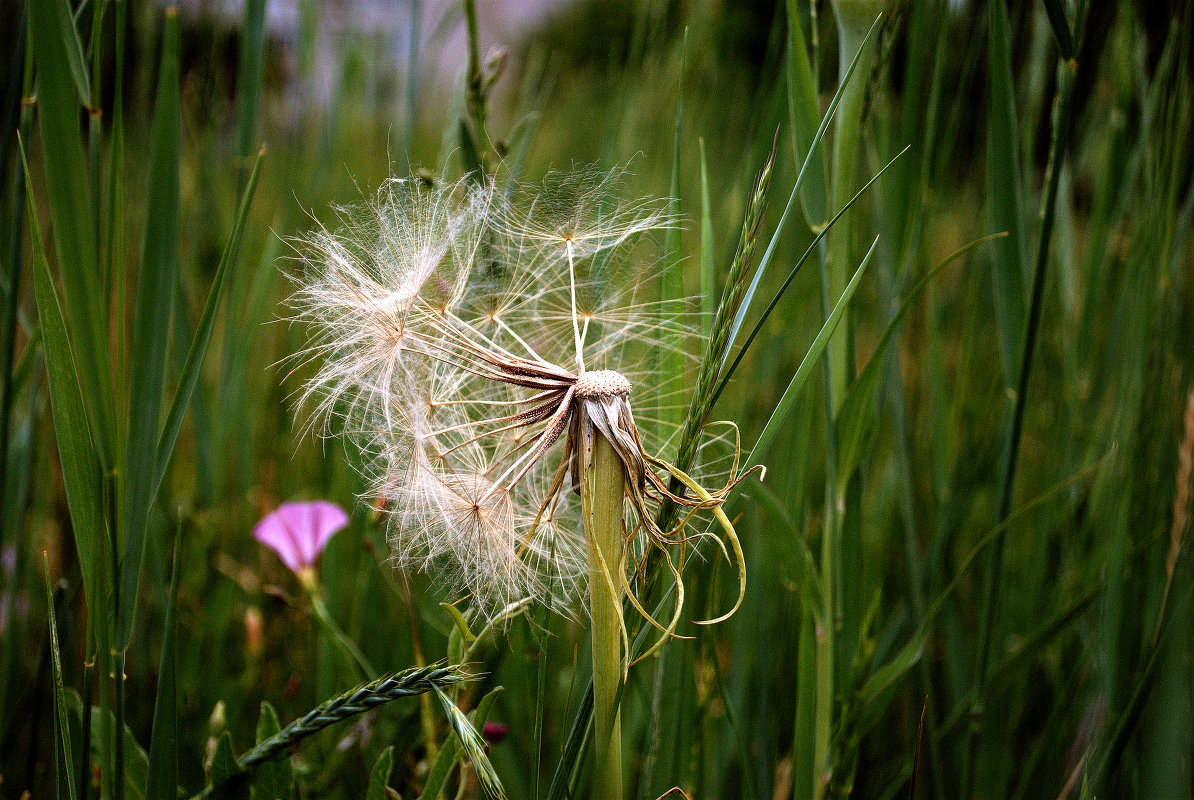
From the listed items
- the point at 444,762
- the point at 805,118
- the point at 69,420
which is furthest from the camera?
the point at 805,118

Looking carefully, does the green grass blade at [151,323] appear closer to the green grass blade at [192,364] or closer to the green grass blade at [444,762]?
the green grass blade at [192,364]

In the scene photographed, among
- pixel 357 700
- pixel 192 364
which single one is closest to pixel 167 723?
pixel 357 700

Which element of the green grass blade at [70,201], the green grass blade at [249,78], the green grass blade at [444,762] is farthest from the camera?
the green grass blade at [249,78]

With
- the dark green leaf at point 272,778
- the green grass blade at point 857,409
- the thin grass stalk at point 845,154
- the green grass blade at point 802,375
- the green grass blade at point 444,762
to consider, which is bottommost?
the dark green leaf at point 272,778

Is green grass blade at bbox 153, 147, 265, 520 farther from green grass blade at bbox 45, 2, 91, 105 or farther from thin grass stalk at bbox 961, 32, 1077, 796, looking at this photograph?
thin grass stalk at bbox 961, 32, 1077, 796

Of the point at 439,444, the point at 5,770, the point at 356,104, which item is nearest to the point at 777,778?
the point at 439,444

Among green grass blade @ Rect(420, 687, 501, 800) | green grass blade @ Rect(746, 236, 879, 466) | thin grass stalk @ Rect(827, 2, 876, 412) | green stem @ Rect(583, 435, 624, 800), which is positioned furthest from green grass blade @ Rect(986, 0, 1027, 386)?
green grass blade @ Rect(420, 687, 501, 800)

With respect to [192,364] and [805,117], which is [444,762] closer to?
[192,364]

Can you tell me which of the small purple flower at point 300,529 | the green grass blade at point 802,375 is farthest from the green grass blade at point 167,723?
the green grass blade at point 802,375
